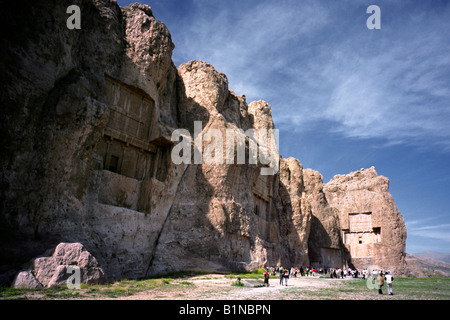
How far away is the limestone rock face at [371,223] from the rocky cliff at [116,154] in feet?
77.6

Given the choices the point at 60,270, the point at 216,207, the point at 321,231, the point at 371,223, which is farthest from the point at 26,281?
the point at 371,223

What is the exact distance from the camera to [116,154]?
21516 mm

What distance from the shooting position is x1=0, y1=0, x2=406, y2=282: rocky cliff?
49.4ft

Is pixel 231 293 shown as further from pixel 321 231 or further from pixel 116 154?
pixel 321 231

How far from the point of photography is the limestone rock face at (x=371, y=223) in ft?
168

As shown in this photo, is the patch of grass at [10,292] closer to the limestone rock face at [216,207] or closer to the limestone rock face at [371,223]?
the limestone rock face at [216,207]

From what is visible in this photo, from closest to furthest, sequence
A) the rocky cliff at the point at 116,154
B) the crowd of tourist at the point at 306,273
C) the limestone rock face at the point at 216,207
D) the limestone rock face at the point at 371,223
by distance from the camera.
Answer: the rocky cliff at the point at 116,154
the crowd of tourist at the point at 306,273
the limestone rock face at the point at 216,207
the limestone rock face at the point at 371,223

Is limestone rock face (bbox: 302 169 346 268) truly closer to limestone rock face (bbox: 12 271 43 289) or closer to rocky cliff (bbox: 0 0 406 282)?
rocky cliff (bbox: 0 0 406 282)

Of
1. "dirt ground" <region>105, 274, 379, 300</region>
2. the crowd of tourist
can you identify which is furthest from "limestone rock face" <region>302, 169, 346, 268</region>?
"dirt ground" <region>105, 274, 379, 300</region>

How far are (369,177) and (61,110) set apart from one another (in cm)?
5640

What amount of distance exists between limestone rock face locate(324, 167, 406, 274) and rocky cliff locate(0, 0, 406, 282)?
2366 cm

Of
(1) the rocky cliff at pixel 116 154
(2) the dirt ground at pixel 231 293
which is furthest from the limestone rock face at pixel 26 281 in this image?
(2) the dirt ground at pixel 231 293
